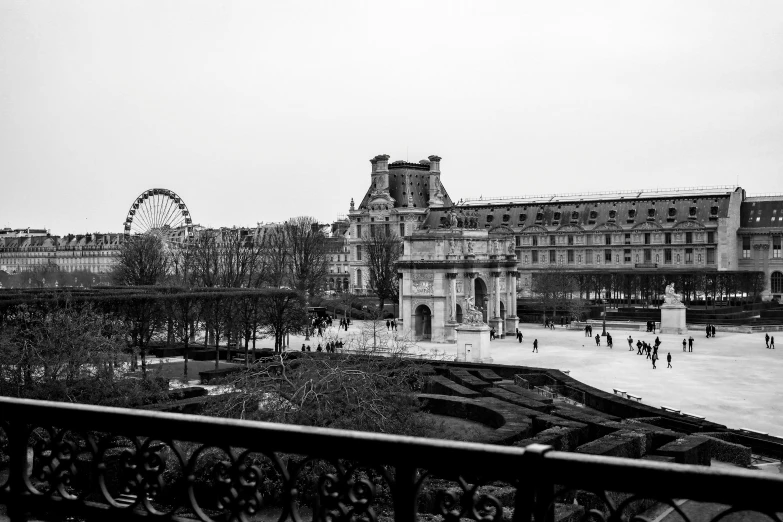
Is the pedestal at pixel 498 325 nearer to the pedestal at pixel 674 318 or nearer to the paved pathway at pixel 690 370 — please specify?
the paved pathway at pixel 690 370

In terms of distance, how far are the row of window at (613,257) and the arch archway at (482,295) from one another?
39109 millimetres

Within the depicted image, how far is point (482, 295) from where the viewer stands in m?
57.7

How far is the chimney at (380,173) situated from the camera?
104m

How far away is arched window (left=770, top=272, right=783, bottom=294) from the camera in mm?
88438

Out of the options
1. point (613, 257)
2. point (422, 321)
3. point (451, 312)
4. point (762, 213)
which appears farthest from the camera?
point (613, 257)

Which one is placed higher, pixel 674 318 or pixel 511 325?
pixel 674 318

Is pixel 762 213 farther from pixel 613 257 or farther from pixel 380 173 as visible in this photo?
pixel 380 173

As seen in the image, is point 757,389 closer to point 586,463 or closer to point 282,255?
point 586,463

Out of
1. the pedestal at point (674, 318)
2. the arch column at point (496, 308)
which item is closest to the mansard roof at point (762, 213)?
the pedestal at point (674, 318)

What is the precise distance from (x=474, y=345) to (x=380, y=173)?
64254 mm

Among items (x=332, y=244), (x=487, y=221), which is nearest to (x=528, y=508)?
(x=487, y=221)

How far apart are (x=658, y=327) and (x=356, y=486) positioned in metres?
60.3

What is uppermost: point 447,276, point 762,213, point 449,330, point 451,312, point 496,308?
point 762,213

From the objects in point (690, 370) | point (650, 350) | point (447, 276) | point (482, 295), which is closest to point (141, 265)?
point (447, 276)
